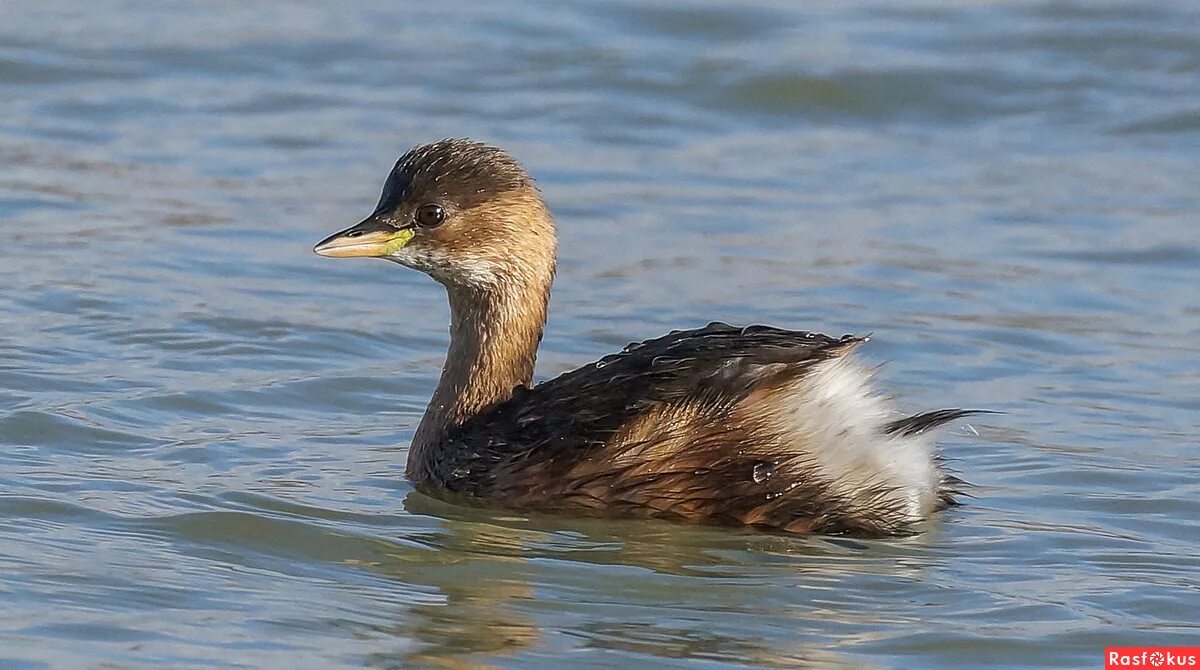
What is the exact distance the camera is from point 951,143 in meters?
11.9

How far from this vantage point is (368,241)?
7062 mm

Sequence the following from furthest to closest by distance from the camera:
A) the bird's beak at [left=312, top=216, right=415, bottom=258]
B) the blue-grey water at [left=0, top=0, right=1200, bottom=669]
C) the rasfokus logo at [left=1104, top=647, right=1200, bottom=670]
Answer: the bird's beak at [left=312, top=216, right=415, bottom=258]
the blue-grey water at [left=0, top=0, right=1200, bottom=669]
the rasfokus logo at [left=1104, top=647, right=1200, bottom=670]

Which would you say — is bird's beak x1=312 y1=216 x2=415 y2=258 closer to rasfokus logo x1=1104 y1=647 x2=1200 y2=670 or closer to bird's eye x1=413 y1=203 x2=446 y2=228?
bird's eye x1=413 y1=203 x2=446 y2=228

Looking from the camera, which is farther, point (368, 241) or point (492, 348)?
point (492, 348)

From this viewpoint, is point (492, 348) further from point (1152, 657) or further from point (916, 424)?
point (1152, 657)

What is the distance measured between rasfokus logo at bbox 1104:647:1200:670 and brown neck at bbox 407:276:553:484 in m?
2.31

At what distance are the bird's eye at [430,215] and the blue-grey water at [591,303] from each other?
2.48 ft

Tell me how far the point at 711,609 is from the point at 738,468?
730 millimetres

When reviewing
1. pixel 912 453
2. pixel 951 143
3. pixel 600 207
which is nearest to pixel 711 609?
pixel 912 453

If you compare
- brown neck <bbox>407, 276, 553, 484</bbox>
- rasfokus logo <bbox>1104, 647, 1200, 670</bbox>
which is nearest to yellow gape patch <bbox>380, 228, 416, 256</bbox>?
brown neck <bbox>407, 276, 553, 484</bbox>

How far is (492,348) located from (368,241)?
1.66ft

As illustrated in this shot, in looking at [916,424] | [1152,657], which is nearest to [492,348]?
[916,424]

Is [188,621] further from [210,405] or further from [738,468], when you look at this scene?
[210,405]

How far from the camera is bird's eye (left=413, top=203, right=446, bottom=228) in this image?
280 inches
